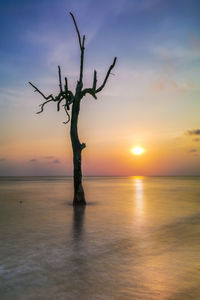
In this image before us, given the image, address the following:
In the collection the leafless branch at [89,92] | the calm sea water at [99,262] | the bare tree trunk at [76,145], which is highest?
the leafless branch at [89,92]

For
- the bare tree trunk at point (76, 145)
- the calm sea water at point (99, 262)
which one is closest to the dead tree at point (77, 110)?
the bare tree trunk at point (76, 145)

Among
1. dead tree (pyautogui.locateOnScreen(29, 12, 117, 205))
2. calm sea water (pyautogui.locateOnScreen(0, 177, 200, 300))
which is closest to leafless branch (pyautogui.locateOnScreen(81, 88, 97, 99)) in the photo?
dead tree (pyautogui.locateOnScreen(29, 12, 117, 205))

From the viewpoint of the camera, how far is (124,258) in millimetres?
5246

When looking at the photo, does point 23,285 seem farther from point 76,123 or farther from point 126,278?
point 76,123

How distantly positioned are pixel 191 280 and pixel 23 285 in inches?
97.7

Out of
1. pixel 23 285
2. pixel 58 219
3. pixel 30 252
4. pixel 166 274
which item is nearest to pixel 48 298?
pixel 23 285

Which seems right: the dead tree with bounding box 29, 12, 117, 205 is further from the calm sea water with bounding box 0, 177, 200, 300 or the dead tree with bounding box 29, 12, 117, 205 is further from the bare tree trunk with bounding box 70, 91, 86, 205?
the calm sea water with bounding box 0, 177, 200, 300

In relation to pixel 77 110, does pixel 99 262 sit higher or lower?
lower

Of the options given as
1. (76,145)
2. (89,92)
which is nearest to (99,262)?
(76,145)

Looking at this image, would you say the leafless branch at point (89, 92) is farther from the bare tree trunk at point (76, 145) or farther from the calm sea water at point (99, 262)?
the calm sea water at point (99, 262)

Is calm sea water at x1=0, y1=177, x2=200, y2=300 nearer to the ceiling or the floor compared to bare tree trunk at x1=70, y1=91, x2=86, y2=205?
nearer to the floor

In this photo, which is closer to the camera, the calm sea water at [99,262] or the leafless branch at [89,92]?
the calm sea water at [99,262]

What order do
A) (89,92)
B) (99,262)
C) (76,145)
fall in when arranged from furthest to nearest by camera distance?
1. (89,92)
2. (76,145)
3. (99,262)

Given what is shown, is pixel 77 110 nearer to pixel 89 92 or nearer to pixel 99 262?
pixel 89 92
